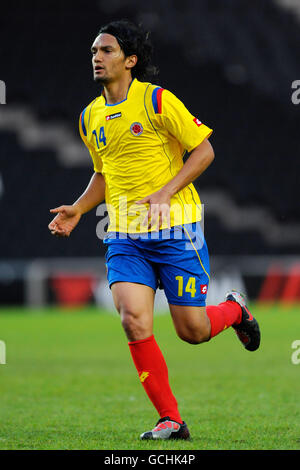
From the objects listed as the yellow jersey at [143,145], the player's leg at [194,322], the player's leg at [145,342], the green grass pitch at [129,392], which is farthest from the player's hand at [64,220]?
the green grass pitch at [129,392]

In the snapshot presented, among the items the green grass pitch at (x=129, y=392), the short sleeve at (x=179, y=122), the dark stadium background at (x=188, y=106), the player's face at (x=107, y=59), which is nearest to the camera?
the green grass pitch at (x=129, y=392)

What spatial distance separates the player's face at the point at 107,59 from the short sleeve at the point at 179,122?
0.28 meters

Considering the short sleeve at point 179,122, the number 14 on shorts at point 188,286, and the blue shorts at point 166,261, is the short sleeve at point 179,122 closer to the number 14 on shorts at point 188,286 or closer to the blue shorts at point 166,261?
the blue shorts at point 166,261

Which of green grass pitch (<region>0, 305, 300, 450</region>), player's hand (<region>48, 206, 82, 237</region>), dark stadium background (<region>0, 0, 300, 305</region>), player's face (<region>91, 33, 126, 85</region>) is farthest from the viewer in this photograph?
dark stadium background (<region>0, 0, 300, 305</region>)

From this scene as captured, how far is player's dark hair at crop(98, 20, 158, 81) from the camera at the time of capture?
4523 millimetres

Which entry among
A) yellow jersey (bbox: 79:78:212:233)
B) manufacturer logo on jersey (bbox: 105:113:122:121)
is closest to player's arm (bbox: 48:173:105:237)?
yellow jersey (bbox: 79:78:212:233)

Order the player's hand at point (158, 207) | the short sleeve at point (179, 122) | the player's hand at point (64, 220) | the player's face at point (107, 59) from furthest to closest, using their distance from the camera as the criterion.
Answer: the player's hand at point (64, 220), the player's face at point (107, 59), the short sleeve at point (179, 122), the player's hand at point (158, 207)

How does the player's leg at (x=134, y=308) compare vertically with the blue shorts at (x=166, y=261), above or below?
below

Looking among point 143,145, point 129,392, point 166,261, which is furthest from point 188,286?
point 129,392

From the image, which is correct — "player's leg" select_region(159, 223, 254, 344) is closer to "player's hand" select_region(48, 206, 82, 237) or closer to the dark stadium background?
"player's hand" select_region(48, 206, 82, 237)

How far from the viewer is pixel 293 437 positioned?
4.08 metres

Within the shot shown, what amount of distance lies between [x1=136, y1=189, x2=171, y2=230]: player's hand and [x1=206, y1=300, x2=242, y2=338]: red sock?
0.77 metres

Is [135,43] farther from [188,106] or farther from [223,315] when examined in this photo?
[188,106]

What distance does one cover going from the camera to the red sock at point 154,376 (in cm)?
423
